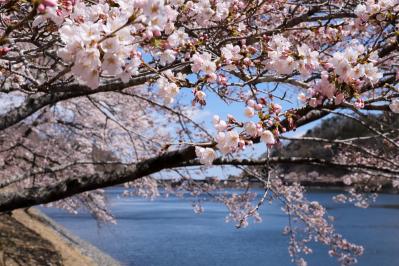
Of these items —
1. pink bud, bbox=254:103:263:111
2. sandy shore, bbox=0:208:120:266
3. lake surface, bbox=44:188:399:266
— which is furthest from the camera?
lake surface, bbox=44:188:399:266

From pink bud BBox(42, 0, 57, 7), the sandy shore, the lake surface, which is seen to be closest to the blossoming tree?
pink bud BBox(42, 0, 57, 7)

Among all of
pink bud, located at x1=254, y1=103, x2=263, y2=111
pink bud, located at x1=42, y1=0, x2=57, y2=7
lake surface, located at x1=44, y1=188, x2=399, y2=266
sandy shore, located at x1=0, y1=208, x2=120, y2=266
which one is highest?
pink bud, located at x1=42, y1=0, x2=57, y2=7

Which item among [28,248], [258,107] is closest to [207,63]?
[258,107]

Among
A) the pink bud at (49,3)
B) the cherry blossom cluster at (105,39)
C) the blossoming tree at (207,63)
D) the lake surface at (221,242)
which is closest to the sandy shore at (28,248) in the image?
the lake surface at (221,242)

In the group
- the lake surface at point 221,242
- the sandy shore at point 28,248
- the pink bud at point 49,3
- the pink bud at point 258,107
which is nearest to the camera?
the pink bud at point 49,3

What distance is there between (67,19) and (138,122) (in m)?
8.95

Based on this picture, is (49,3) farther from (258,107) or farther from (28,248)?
(28,248)

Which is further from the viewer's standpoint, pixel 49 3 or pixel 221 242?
pixel 221 242

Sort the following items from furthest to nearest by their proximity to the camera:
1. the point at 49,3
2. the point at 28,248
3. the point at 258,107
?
the point at 28,248
the point at 258,107
the point at 49,3

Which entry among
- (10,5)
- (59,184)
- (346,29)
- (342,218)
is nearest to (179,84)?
(10,5)

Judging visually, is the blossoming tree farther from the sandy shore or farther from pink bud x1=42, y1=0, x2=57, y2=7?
the sandy shore

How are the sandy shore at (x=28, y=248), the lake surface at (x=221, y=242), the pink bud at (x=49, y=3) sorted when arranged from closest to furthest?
the pink bud at (x=49, y=3), the sandy shore at (x=28, y=248), the lake surface at (x=221, y=242)

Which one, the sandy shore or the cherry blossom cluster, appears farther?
the sandy shore

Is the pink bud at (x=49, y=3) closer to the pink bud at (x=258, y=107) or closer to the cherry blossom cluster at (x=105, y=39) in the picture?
the cherry blossom cluster at (x=105, y=39)
